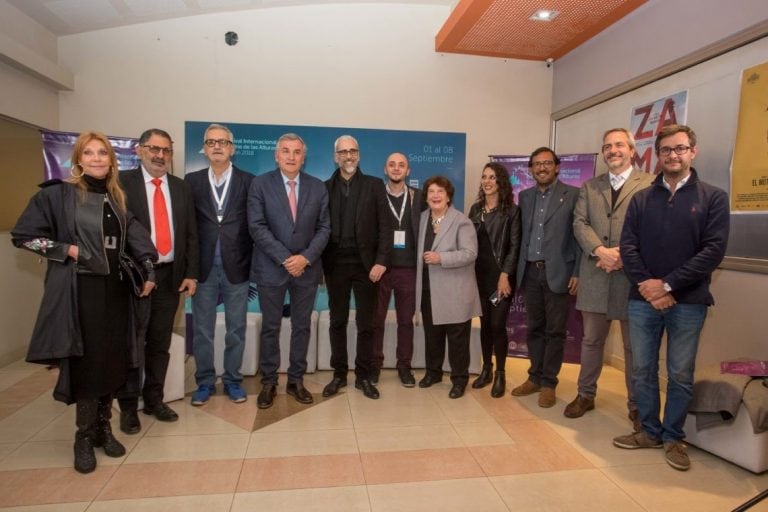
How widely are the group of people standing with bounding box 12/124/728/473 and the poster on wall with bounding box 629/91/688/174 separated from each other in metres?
1.16

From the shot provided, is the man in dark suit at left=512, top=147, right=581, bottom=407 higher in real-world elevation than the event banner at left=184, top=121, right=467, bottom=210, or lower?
lower

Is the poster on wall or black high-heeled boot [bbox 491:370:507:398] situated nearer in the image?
black high-heeled boot [bbox 491:370:507:398]

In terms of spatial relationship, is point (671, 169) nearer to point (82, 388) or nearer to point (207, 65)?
point (82, 388)

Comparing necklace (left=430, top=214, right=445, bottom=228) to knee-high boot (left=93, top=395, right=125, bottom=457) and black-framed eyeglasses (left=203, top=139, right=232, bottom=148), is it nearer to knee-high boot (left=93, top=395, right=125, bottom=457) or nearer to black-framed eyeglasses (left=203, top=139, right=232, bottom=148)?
black-framed eyeglasses (left=203, top=139, right=232, bottom=148)

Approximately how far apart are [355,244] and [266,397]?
4.03 ft

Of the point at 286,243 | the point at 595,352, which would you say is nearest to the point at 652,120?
the point at 595,352

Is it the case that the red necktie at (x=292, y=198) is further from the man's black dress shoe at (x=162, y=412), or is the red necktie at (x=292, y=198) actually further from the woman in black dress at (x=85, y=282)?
the man's black dress shoe at (x=162, y=412)

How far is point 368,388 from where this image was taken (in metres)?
3.47

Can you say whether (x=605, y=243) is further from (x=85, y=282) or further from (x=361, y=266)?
(x=85, y=282)

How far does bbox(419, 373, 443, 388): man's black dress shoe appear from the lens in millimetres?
3691

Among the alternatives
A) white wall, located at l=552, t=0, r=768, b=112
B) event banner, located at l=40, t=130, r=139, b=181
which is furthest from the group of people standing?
event banner, located at l=40, t=130, r=139, b=181

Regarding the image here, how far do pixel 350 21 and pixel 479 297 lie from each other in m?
3.54

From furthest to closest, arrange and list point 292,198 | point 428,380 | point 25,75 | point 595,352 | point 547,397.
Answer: point 25,75 → point 428,380 → point 547,397 → point 292,198 → point 595,352

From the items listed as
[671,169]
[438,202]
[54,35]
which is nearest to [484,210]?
[438,202]
